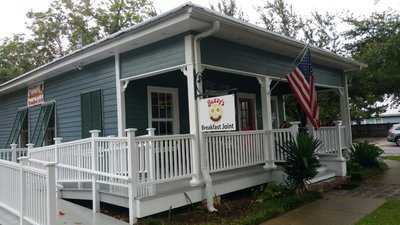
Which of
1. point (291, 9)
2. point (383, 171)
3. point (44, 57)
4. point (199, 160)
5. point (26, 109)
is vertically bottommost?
point (383, 171)

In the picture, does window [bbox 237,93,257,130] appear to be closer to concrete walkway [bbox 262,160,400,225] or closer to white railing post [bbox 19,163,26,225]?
concrete walkway [bbox 262,160,400,225]

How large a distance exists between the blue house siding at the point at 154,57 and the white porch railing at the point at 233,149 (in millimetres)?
1665

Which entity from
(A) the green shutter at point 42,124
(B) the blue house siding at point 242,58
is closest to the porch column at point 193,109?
(B) the blue house siding at point 242,58

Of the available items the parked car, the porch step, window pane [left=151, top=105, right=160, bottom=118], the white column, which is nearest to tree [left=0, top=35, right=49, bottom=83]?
window pane [left=151, top=105, right=160, bottom=118]

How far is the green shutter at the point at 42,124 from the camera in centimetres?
1144

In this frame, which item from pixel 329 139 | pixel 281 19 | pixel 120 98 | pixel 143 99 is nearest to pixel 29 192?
pixel 120 98

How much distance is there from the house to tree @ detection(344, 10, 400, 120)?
5.27 metres

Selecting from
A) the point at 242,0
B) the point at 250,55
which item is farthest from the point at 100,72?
the point at 242,0

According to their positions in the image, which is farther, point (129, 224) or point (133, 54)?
point (133, 54)

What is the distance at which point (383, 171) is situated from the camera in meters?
11.5

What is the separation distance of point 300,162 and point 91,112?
18.2 ft

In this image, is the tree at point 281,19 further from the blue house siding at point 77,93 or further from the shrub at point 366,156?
the blue house siding at point 77,93

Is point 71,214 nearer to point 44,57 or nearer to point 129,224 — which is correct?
point 129,224

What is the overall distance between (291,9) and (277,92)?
15700 mm
